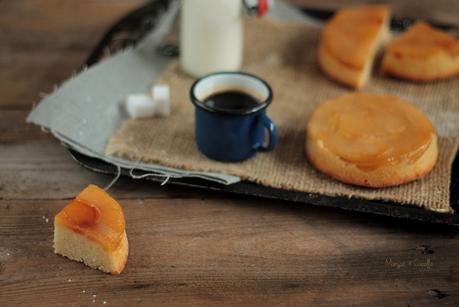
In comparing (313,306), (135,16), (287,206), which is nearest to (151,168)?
(287,206)

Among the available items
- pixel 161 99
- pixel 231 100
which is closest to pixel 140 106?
pixel 161 99

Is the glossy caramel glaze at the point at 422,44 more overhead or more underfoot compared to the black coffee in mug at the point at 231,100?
more overhead

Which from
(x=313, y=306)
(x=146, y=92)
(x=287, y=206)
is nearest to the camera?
(x=313, y=306)

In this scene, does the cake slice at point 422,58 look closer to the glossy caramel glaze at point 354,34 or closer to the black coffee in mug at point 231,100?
the glossy caramel glaze at point 354,34

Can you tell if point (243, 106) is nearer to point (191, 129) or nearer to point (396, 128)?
point (191, 129)

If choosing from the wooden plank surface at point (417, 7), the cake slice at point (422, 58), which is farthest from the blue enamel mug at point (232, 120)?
the wooden plank surface at point (417, 7)
